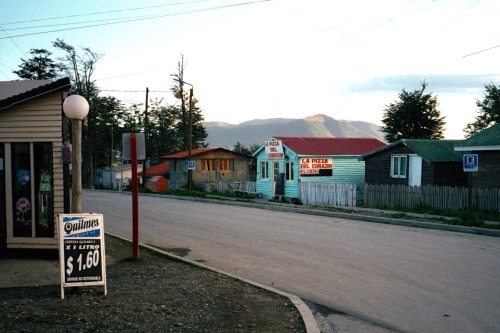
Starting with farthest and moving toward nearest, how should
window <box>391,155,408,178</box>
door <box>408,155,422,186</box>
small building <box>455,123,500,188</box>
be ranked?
1. window <box>391,155,408,178</box>
2. door <box>408,155,422,186</box>
3. small building <box>455,123,500,188</box>

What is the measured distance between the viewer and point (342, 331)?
21.4ft

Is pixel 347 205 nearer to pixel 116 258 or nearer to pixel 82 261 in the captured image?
pixel 116 258

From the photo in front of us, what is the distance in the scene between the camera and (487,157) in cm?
2403

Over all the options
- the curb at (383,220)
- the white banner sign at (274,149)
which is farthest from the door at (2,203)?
the white banner sign at (274,149)

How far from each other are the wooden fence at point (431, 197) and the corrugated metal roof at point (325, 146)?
7732 mm

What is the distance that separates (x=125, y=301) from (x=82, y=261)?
948 millimetres

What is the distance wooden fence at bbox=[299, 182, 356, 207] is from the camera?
27594 mm

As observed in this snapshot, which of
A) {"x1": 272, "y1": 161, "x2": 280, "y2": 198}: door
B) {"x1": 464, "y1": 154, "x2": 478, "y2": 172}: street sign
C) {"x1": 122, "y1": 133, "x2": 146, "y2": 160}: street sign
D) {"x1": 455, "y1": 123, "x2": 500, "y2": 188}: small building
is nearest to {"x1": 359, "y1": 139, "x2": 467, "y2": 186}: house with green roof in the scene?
{"x1": 455, "y1": 123, "x2": 500, "y2": 188}: small building

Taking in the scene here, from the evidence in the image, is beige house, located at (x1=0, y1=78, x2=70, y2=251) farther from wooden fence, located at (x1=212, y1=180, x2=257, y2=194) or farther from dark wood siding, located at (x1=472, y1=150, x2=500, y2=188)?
wooden fence, located at (x1=212, y1=180, x2=257, y2=194)

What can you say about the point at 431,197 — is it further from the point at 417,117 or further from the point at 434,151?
the point at 417,117

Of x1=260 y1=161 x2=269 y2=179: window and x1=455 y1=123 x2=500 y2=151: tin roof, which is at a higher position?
x1=455 y1=123 x2=500 y2=151: tin roof

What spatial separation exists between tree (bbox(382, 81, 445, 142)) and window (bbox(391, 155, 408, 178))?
26.1 m

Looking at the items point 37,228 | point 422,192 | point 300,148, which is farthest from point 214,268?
point 300,148

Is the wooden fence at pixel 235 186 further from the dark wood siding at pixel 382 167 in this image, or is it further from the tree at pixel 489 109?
the tree at pixel 489 109
